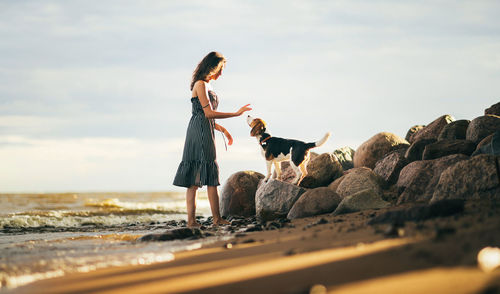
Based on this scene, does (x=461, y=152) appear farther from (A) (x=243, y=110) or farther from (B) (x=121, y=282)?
(B) (x=121, y=282)

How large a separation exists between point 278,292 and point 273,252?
1.26 meters

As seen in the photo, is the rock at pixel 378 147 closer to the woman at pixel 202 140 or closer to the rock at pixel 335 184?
the rock at pixel 335 184

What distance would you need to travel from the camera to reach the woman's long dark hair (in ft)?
24.4

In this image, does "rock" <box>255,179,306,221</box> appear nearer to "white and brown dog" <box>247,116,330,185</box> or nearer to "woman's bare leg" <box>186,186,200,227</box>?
"white and brown dog" <box>247,116,330,185</box>

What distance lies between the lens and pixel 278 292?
232cm

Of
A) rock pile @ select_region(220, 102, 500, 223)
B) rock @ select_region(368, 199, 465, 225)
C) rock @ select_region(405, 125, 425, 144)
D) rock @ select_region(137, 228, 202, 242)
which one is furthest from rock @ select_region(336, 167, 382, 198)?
rock @ select_region(405, 125, 425, 144)

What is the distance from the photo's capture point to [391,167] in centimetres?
873

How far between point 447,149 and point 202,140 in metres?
4.32

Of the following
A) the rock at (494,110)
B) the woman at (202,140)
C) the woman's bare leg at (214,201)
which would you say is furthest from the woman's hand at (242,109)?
the rock at (494,110)

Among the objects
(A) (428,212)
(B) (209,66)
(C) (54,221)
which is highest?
(B) (209,66)

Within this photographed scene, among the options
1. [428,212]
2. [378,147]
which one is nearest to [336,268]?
[428,212]

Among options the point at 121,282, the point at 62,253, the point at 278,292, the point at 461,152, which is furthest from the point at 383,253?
the point at 461,152

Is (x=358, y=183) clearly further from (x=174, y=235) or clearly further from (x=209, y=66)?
(x=174, y=235)

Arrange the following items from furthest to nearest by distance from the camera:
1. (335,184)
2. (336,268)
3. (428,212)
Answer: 1. (335,184)
2. (428,212)
3. (336,268)
